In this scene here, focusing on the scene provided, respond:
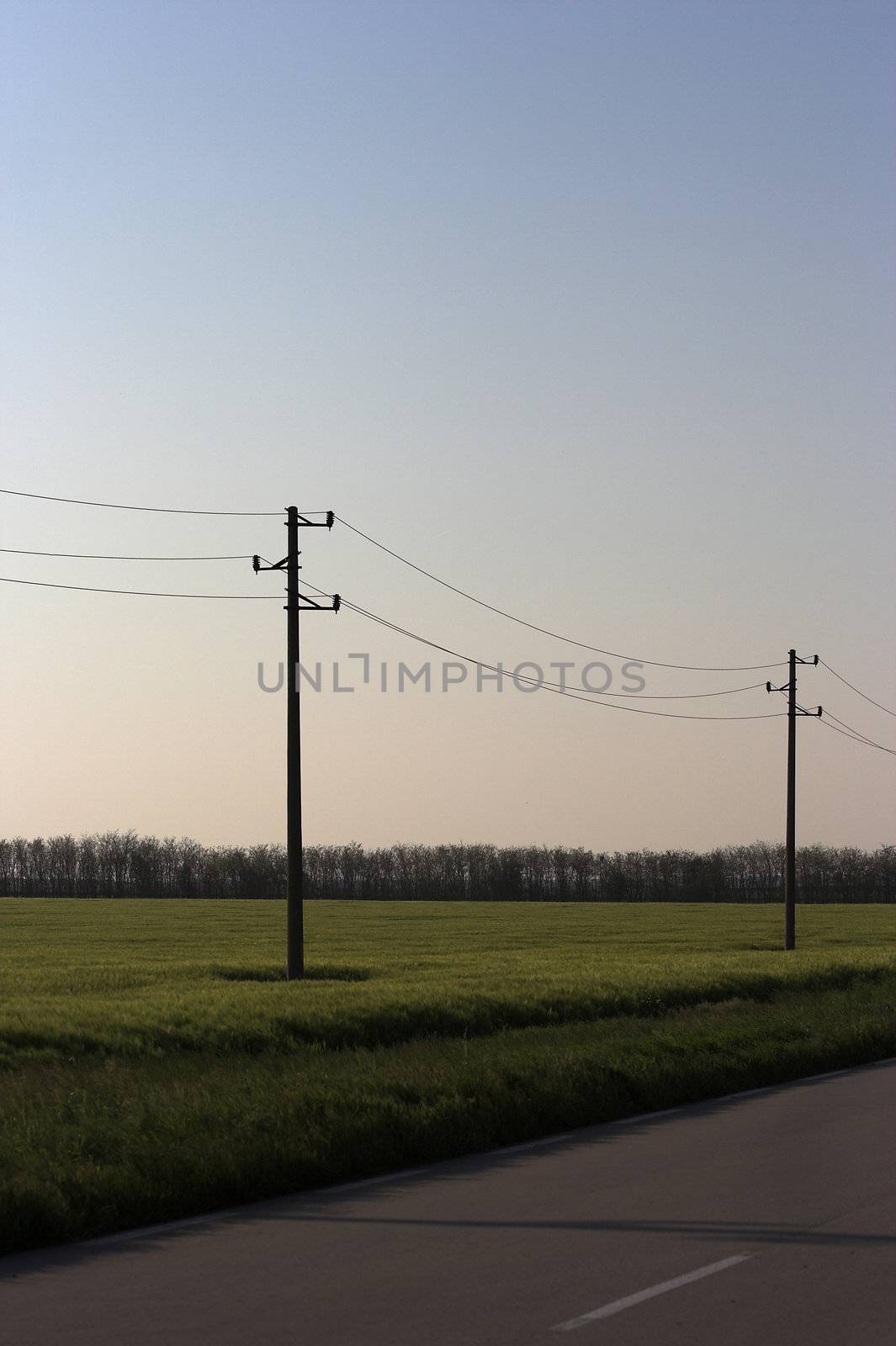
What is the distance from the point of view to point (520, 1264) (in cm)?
788

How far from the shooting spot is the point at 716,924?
69.6 meters

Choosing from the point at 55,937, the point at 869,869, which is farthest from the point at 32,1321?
the point at 869,869

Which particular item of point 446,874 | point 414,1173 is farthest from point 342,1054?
point 446,874

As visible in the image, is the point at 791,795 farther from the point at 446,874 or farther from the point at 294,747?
the point at 446,874

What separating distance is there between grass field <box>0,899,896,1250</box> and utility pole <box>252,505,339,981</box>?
113cm

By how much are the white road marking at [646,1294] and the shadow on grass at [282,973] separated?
22.0 meters

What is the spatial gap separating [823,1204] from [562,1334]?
3516 millimetres

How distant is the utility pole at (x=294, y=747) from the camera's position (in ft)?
93.3

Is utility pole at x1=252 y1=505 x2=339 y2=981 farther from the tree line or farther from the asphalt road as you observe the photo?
the tree line

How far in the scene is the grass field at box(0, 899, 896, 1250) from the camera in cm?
1029

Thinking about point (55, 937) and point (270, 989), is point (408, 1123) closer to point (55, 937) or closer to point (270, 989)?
point (270, 989)

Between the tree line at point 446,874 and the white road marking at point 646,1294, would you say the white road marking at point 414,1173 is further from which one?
the tree line at point 446,874

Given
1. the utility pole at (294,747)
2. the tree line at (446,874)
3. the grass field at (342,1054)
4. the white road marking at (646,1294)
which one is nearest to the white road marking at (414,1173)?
the grass field at (342,1054)

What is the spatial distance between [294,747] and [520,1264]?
832 inches
